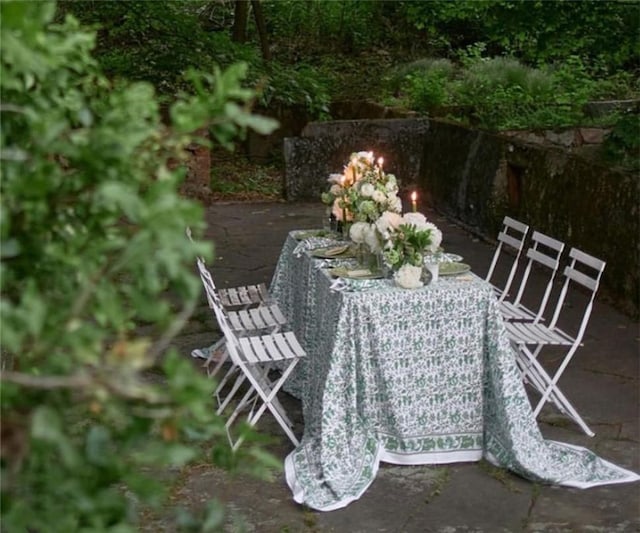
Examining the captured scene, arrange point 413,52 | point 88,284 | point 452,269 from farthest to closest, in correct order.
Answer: point 413,52, point 452,269, point 88,284

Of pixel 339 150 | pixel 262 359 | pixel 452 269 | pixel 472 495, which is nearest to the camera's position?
pixel 472 495

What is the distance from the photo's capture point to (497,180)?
932 centimetres

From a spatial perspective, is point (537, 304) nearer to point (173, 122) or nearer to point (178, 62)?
point (178, 62)

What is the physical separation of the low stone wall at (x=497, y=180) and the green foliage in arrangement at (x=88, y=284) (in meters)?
6.02

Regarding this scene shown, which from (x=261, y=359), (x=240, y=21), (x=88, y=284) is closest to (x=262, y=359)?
(x=261, y=359)

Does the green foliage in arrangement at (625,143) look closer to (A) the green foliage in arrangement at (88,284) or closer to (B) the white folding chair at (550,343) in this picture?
(B) the white folding chair at (550,343)

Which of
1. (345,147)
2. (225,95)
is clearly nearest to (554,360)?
(225,95)

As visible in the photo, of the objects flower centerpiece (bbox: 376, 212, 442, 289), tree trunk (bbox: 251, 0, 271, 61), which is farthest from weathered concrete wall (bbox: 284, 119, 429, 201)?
flower centerpiece (bbox: 376, 212, 442, 289)

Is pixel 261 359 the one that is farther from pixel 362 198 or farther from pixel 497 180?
pixel 497 180

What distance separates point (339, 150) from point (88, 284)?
10.8 metres

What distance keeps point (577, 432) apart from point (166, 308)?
408 centimetres

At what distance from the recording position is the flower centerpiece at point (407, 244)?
457 cm

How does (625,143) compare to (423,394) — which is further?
(625,143)

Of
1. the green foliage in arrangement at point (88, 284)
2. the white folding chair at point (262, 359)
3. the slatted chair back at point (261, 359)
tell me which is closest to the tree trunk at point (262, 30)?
the slatted chair back at point (261, 359)
